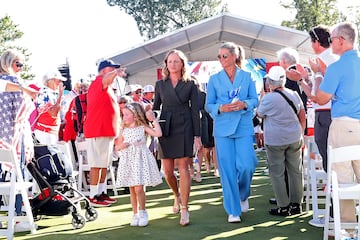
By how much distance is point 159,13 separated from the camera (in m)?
47.4

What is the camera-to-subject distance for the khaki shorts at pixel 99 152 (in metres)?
6.38

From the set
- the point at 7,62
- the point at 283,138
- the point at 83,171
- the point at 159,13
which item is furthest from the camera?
the point at 159,13

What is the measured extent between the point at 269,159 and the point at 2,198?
3.06 metres

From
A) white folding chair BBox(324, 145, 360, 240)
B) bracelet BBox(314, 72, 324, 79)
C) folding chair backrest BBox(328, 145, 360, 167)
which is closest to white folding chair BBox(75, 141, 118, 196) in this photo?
bracelet BBox(314, 72, 324, 79)

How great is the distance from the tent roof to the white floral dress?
1134 cm

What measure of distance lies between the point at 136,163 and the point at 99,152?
55.7 inches

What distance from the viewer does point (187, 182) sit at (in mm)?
5082

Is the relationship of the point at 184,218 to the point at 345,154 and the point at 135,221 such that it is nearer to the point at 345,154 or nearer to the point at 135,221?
the point at 135,221

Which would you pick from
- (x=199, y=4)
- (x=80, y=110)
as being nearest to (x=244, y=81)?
(x=80, y=110)

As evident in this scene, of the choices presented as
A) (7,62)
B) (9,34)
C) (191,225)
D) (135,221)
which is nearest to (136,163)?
(135,221)

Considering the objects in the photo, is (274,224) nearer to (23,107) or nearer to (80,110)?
(23,107)

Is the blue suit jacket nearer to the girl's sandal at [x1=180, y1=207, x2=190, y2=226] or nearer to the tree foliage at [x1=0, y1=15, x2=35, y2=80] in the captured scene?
the girl's sandal at [x1=180, y1=207, x2=190, y2=226]

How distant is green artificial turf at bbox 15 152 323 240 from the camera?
4680mm

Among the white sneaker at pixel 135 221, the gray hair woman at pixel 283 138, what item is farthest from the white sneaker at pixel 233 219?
the white sneaker at pixel 135 221
